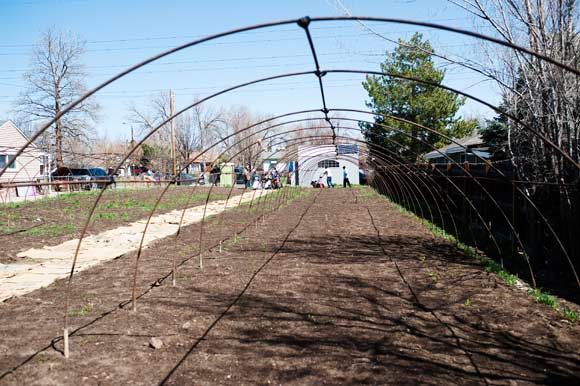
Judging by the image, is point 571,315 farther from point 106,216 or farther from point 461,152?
point 461,152

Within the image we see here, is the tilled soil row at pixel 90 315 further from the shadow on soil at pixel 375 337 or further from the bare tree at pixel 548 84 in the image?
the bare tree at pixel 548 84

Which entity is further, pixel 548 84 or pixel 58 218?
pixel 58 218

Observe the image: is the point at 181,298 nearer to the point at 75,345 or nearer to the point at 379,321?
the point at 75,345

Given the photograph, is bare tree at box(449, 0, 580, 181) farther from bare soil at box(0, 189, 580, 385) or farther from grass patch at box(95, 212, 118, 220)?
grass patch at box(95, 212, 118, 220)

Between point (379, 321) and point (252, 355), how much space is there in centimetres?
159

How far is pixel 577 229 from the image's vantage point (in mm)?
7082

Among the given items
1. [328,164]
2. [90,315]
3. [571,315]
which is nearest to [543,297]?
[571,315]

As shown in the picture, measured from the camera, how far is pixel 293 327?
16.7 feet

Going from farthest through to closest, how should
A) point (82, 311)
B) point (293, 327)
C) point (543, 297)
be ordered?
point (543, 297), point (82, 311), point (293, 327)

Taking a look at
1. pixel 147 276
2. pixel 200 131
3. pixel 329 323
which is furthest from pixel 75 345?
pixel 200 131

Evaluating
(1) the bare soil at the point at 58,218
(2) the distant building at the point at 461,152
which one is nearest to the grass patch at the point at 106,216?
(1) the bare soil at the point at 58,218

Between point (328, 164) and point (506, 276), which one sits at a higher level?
point (328, 164)

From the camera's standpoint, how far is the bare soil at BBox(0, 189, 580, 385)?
13.0 feet

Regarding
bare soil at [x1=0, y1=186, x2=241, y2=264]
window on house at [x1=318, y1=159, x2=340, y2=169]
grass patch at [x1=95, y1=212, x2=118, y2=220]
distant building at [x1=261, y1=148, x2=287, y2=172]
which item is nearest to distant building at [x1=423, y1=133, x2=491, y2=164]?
distant building at [x1=261, y1=148, x2=287, y2=172]
